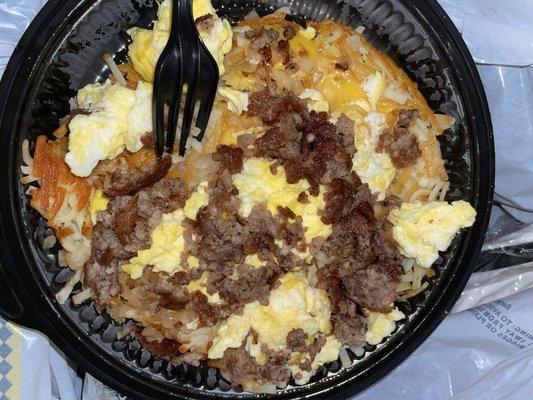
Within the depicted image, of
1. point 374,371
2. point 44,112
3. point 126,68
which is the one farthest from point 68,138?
point 374,371

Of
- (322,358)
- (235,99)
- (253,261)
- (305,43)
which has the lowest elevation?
(322,358)

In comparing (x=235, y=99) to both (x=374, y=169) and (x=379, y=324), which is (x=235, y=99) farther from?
(x=379, y=324)

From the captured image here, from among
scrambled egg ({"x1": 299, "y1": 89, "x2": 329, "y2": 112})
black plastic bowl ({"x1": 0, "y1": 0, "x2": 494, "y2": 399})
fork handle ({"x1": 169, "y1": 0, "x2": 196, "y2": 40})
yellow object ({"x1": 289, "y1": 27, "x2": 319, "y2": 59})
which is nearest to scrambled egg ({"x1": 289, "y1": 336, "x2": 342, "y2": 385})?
black plastic bowl ({"x1": 0, "y1": 0, "x2": 494, "y2": 399})

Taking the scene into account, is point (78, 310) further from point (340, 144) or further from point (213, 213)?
point (340, 144)

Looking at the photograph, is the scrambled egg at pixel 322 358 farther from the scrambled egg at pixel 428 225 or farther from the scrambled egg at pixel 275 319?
the scrambled egg at pixel 428 225

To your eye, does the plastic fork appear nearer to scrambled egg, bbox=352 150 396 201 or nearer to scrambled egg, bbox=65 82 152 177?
scrambled egg, bbox=65 82 152 177

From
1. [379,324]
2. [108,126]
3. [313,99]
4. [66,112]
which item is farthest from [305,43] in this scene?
[379,324]

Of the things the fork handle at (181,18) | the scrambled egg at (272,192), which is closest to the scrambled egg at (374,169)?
the scrambled egg at (272,192)
